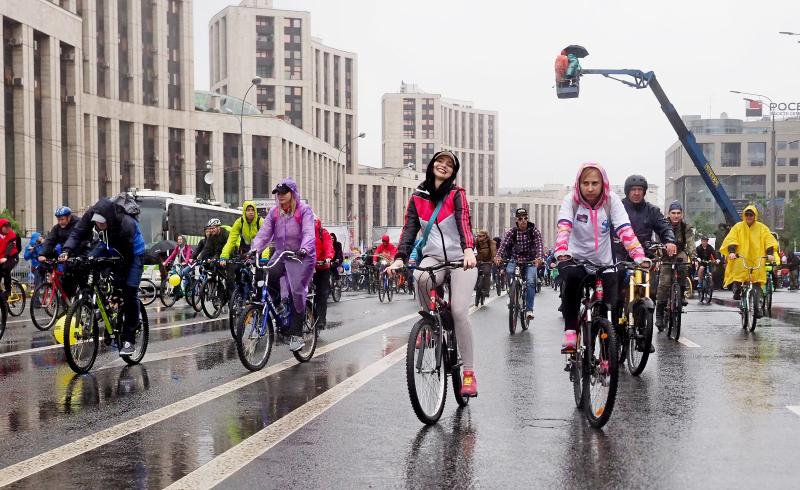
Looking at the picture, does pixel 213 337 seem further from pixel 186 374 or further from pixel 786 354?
pixel 786 354

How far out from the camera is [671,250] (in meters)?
8.78

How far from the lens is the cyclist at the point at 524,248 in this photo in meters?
14.7

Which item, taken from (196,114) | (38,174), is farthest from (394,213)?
(38,174)

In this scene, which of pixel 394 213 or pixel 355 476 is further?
pixel 394 213

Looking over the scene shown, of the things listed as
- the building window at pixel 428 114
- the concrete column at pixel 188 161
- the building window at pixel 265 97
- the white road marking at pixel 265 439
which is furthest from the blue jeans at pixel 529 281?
the building window at pixel 428 114

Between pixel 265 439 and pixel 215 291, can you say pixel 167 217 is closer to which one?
pixel 215 291

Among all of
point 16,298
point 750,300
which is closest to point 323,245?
point 750,300

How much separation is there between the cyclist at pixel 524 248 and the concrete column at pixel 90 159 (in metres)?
52.7

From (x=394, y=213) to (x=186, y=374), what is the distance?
144527mm

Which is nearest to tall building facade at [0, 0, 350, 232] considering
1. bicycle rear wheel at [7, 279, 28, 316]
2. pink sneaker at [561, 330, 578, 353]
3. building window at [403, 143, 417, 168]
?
bicycle rear wheel at [7, 279, 28, 316]

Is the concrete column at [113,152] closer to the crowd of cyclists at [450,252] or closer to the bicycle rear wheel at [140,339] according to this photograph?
the crowd of cyclists at [450,252]

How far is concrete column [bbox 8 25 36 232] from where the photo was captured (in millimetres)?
48094

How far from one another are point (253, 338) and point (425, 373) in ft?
10.4

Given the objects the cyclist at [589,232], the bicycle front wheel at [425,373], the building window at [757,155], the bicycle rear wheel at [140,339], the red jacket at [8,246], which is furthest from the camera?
the building window at [757,155]
